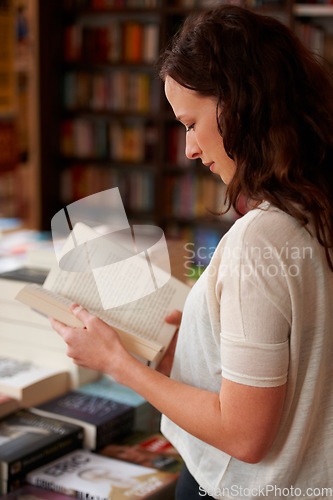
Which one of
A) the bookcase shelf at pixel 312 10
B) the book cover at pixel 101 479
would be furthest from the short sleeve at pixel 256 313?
the bookcase shelf at pixel 312 10

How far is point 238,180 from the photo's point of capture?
763 mm

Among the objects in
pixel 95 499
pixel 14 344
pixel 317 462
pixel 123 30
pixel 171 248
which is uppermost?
pixel 123 30

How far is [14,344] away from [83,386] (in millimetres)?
203

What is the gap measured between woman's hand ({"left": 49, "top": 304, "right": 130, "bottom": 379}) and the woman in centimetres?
1

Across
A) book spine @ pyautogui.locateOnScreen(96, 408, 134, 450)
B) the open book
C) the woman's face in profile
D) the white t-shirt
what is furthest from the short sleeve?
book spine @ pyautogui.locateOnScreen(96, 408, 134, 450)

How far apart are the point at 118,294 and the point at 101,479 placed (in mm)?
389

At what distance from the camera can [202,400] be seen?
30.9 inches

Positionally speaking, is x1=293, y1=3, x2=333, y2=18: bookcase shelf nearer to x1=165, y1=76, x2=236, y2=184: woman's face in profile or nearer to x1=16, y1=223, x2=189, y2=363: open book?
x1=16, y1=223, x2=189, y2=363: open book

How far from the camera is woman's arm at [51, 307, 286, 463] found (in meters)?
0.73

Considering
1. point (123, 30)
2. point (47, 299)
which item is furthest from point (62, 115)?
point (47, 299)

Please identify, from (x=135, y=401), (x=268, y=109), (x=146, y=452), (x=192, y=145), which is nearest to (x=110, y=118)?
(x=135, y=401)

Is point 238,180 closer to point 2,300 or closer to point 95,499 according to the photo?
point 95,499

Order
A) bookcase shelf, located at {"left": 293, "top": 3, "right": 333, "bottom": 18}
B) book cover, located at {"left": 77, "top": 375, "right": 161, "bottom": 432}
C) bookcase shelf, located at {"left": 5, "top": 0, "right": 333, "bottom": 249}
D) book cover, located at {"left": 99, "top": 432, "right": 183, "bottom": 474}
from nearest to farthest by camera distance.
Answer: book cover, located at {"left": 99, "top": 432, "right": 183, "bottom": 474} → book cover, located at {"left": 77, "top": 375, "right": 161, "bottom": 432} → bookcase shelf, located at {"left": 293, "top": 3, "right": 333, "bottom": 18} → bookcase shelf, located at {"left": 5, "top": 0, "right": 333, "bottom": 249}

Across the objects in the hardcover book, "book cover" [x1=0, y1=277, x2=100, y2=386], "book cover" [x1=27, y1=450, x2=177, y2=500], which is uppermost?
"book cover" [x1=0, y1=277, x2=100, y2=386]
